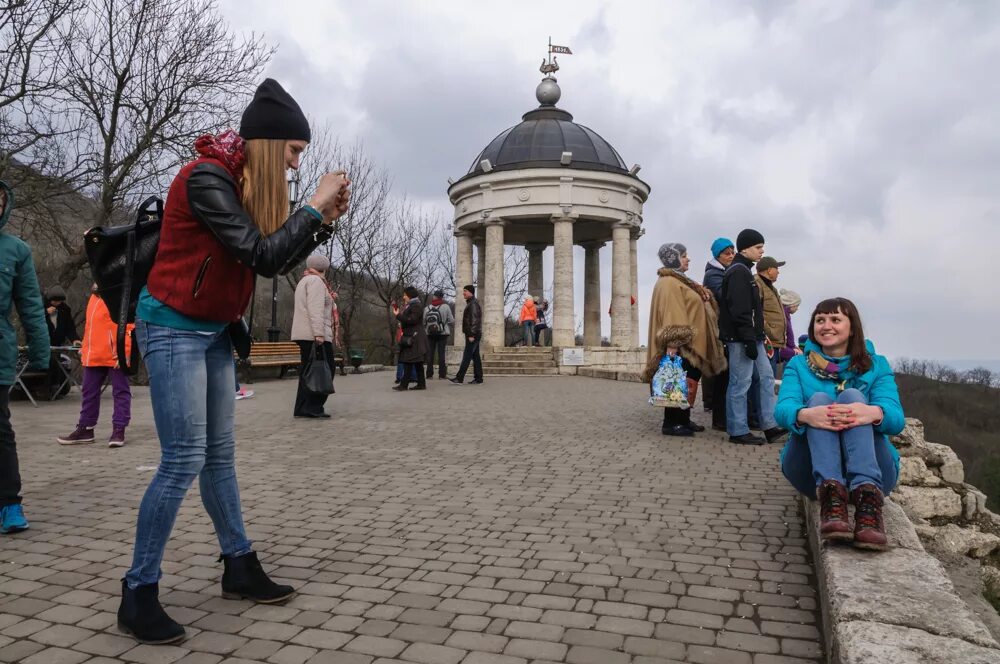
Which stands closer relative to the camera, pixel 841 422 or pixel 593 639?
pixel 593 639

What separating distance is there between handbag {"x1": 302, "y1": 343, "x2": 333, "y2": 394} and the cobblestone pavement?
1.65 metres

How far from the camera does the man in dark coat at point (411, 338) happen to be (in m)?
13.1

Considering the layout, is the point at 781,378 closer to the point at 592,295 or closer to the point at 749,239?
the point at 749,239

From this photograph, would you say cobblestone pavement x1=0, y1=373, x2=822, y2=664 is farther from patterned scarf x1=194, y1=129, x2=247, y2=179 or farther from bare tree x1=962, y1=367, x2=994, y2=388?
bare tree x1=962, y1=367, x2=994, y2=388

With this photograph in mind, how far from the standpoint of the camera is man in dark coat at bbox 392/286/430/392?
1315cm

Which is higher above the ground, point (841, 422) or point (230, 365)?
point (230, 365)

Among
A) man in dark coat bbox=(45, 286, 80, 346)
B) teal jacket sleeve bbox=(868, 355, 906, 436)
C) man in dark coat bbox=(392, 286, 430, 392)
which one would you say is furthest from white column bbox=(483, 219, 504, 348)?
teal jacket sleeve bbox=(868, 355, 906, 436)

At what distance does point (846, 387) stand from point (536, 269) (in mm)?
25284

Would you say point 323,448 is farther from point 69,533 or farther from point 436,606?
point 436,606

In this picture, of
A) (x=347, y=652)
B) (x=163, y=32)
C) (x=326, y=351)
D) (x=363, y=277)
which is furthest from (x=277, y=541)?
(x=363, y=277)

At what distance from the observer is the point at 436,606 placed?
324 cm

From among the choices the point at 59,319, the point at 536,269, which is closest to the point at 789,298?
the point at 59,319

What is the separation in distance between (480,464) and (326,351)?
12.9 ft

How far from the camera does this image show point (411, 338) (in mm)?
13586
